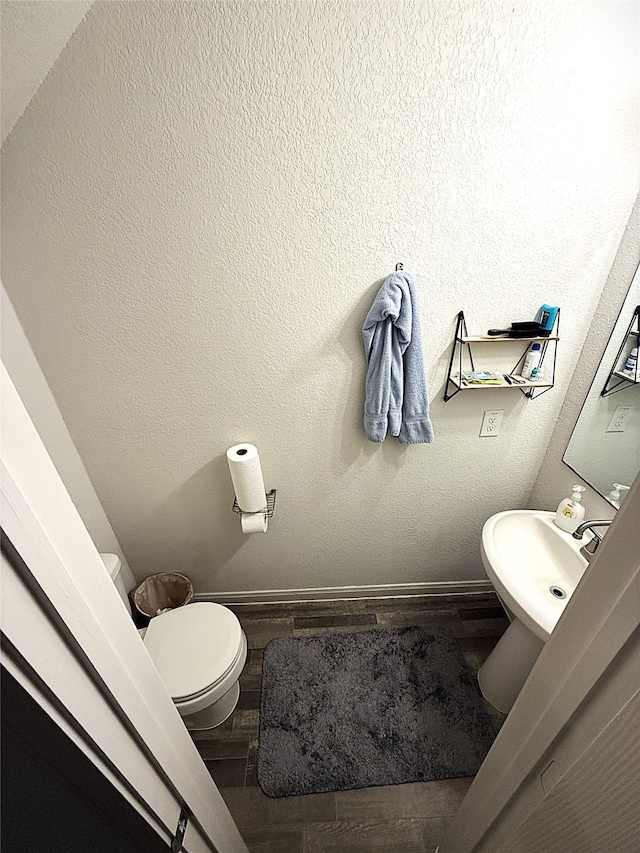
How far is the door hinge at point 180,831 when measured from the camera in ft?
2.19

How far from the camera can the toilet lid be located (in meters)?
1.19

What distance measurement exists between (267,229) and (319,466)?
89 cm

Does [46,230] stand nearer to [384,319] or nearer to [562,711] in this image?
[384,319]

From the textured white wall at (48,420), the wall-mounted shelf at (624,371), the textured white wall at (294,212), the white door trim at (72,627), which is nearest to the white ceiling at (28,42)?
the textured white wall at (294,212)

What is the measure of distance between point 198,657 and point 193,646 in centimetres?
5

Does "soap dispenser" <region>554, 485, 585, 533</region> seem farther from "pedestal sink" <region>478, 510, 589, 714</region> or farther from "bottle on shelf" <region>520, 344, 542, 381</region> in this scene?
"bottle on shelf" <region>520, 344, 542, 381</region>

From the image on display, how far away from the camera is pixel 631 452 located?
1198 mm

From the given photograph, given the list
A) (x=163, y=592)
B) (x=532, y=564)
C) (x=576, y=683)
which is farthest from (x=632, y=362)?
(x=163, y=592)

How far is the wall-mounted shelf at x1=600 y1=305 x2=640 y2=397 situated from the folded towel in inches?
24.8

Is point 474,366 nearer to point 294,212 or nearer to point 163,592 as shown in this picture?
point 294,212

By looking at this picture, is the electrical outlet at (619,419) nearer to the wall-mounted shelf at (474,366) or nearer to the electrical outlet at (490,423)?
the wall-mounted shelf at (474,366)

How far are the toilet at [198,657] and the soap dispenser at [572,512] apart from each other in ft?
4.19

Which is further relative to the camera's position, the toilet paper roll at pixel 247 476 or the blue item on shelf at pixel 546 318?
the toilet paper roll at pixel 247 476

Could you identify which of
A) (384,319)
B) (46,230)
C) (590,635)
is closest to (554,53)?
(384,319)
